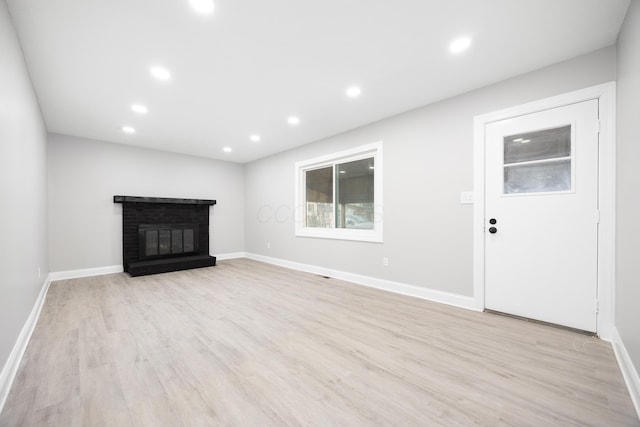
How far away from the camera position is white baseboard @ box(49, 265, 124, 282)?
421cm

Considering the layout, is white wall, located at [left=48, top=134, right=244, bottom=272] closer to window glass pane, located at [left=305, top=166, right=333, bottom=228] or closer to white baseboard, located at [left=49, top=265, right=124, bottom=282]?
white baseboard, located at [left=49, top=265, right=124, bottom=282]

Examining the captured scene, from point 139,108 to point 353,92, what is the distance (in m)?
2.74

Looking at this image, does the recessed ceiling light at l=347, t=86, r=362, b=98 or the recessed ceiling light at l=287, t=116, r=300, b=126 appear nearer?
the recessed ceiling light at l=347, t=86, r=362, b=98

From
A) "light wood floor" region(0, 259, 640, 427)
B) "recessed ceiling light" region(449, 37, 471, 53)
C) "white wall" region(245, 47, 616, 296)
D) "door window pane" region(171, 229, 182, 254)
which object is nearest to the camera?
"light wood floor" region(0, 259, 640, 427)

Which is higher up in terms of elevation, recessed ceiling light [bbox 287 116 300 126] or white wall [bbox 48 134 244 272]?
recessed ceiling light [bbox 287 116 300 126]

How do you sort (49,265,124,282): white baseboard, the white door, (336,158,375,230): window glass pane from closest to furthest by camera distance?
the white door → (336,158,375,230): window glass pane → (49,265,124,282): white baseboard

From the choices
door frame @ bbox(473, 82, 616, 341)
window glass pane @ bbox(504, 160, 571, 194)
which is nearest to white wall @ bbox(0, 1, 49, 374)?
window glass pane @ bbox(504, 160, 571, 194)

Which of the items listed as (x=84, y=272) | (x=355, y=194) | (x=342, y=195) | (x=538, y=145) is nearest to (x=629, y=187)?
(x=538, y=145)

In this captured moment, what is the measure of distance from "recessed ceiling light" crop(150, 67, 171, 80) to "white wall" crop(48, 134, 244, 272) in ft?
10.4

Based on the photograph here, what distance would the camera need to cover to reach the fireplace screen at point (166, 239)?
4.93 metres

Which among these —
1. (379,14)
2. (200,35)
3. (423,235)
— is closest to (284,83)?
(200,35)

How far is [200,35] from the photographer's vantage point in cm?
199

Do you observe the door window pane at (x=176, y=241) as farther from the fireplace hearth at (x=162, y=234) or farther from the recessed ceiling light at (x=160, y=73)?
the recessed ceiling light at (x=160, y=73)

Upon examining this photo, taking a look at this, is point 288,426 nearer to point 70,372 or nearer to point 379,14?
point 70,372
